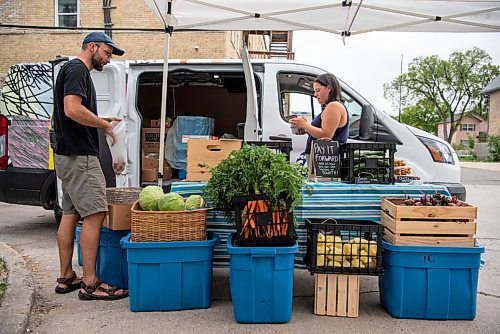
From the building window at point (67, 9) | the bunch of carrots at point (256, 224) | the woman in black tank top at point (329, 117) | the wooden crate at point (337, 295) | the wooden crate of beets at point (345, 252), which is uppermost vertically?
the building window at point (67, 9)

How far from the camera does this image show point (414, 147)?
587 cm

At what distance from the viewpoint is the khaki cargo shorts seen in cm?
396

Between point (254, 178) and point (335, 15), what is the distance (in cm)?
323

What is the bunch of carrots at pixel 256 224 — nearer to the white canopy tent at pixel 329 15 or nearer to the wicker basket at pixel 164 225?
the wicker basket at pixel 164 225

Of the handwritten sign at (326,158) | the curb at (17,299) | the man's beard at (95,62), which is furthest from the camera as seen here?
the handwritten sign at (326,158)

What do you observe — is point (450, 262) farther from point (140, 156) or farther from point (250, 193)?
point (140, 156)

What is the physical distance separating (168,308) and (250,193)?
3.64 feet

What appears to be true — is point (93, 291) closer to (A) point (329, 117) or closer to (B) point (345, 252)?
(B) point (345, 252)

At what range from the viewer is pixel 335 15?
19.8 ft

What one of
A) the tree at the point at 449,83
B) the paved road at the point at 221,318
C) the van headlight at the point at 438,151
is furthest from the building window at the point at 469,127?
the paved road at the point at 221,318

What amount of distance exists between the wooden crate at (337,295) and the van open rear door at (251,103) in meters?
2.39

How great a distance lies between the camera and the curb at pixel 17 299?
11.2 ft

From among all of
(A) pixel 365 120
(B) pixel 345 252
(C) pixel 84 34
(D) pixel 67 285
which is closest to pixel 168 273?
(D) pixel 67 285

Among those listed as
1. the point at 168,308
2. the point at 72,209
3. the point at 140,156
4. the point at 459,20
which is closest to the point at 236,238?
the point at 168,308
